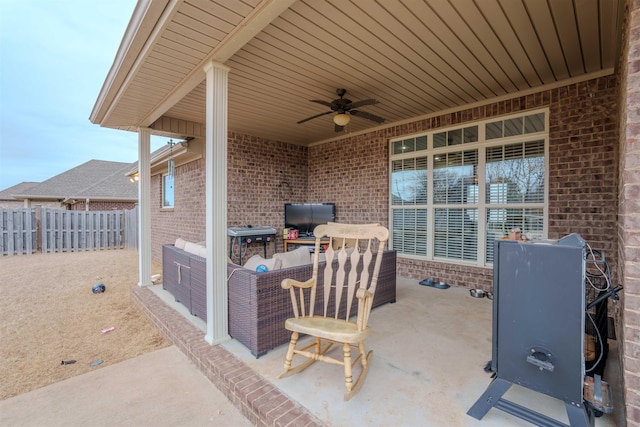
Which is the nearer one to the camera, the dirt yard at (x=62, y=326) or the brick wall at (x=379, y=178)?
the dirt yard at (x=62, y=326)

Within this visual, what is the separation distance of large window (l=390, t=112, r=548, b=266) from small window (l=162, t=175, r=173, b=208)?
17.8 feet

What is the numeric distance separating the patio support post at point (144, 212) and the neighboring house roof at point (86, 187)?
9.37 meters

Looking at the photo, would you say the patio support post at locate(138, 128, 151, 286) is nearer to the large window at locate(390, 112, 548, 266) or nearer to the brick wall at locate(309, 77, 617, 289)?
the large window at locate(390, 112, 548, 266)

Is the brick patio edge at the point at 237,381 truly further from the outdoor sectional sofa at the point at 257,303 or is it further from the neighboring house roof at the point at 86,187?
the neighboring house roof at the point at 86,187

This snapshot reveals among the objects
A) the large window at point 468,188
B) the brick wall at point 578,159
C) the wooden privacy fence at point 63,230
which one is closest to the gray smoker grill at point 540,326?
the large window at point 468,188

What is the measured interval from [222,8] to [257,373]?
8.46 feet

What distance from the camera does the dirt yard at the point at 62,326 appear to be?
7.88 ft

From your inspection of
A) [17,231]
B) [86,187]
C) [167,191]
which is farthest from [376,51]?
[86,187]

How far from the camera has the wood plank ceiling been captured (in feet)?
7.31

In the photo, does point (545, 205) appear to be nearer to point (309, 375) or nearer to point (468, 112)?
point (468, 112)

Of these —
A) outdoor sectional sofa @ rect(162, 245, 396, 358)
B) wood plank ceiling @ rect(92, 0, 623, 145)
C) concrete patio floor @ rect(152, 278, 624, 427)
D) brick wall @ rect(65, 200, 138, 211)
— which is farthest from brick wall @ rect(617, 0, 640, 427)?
brick wall @ rect(65, 200, 138, 211)

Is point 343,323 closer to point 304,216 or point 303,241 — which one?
point 303,241

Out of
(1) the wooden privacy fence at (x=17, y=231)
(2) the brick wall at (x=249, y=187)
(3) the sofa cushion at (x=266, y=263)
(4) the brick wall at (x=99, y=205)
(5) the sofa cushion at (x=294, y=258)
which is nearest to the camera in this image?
(3) the sofa cushion at (x=266, y=263)

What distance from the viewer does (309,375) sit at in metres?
2.05
